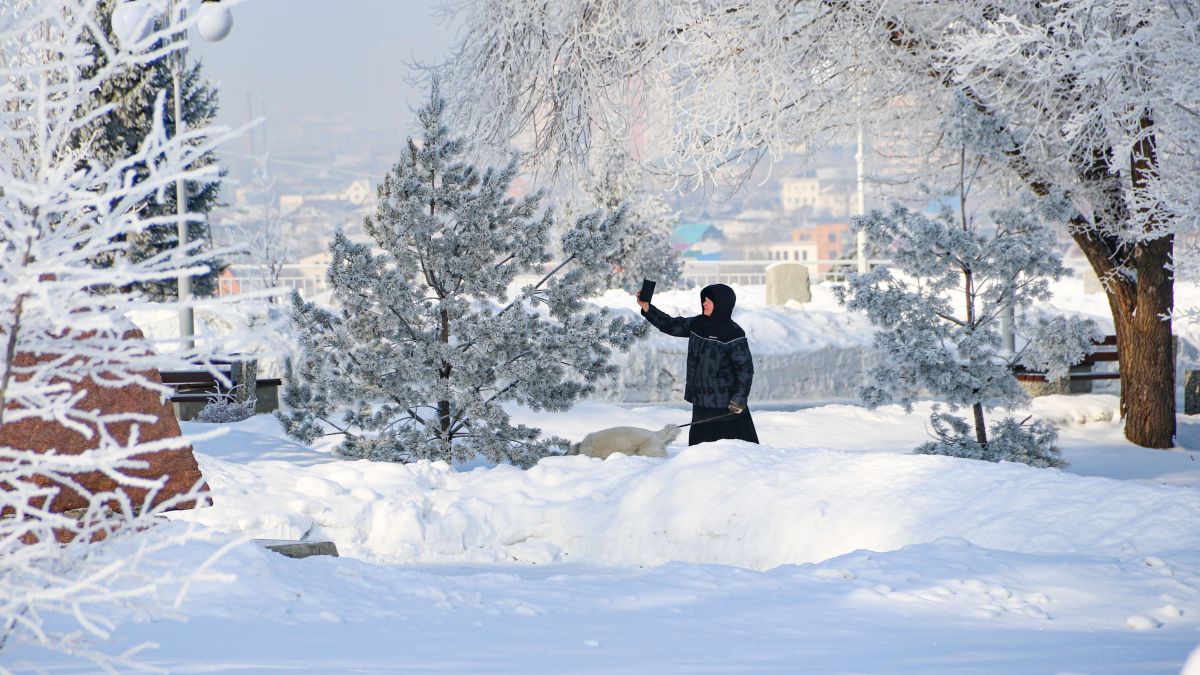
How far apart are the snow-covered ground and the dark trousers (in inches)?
36.9

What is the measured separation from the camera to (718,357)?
29.1 ft

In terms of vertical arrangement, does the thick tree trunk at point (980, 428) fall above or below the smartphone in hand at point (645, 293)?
below

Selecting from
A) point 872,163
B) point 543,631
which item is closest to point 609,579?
point 543,631

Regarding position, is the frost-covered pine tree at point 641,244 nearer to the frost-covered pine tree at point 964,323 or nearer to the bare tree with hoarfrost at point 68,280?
the frost-covered pine tree at point 964,323

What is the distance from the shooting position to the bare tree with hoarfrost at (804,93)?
10305mm

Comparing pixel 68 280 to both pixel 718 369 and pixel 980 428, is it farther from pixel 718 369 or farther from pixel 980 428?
pixel 980 428

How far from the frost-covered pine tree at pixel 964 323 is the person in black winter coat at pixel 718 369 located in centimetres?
96

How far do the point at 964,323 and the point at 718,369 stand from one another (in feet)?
6.54

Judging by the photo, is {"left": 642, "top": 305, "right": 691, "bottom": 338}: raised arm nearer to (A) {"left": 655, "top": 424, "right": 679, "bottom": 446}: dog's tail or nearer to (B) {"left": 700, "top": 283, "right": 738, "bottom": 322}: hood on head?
(B) {"left": 700, "top": 283, "right": 738, "bottom": 322}: hood on head

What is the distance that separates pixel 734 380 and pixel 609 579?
3833 mm

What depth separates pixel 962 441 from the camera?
926cm

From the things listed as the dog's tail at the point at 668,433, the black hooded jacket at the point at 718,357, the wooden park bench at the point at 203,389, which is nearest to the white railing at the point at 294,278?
the wooden park bench at the point at 203,389

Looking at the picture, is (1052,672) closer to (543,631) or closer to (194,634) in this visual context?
(543,631)

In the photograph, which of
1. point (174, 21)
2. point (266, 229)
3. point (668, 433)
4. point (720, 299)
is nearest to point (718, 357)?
point (720, 299)
